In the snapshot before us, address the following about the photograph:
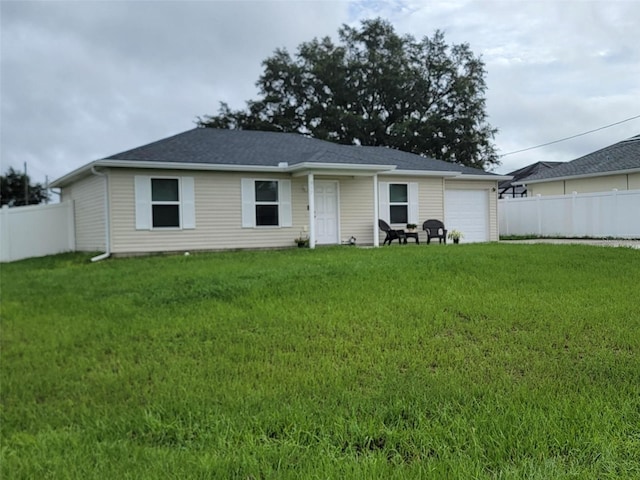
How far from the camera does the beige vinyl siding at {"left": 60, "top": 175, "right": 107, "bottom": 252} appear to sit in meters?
13.3

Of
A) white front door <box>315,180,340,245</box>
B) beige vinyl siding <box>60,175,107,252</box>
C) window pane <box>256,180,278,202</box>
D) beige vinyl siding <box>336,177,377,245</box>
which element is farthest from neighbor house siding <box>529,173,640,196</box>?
beige vinyl siding <box>60,175,107,252</box>

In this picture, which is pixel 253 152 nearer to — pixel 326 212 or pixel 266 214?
pixel 266 214

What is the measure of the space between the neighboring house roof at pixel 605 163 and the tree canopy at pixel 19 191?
20.5 metres

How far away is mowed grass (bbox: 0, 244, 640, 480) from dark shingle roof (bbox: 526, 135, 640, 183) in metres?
14.0

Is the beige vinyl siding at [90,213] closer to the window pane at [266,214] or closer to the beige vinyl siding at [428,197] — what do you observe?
the window pane at [266,214]

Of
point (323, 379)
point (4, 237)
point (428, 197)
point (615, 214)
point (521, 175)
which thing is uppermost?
point (521, 175)

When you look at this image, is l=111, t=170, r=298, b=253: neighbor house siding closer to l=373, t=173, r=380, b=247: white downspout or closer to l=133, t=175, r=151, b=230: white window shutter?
l=133, t=175, r=151, b=230: white window shutter

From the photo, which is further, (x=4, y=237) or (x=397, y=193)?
(x=397, y=193)

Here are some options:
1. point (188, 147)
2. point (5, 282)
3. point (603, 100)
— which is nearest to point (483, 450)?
point (5, 282)

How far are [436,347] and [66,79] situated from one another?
6342 mm

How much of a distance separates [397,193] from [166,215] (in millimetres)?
7460

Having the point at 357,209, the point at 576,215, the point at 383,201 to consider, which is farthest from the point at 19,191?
the point at 576,215

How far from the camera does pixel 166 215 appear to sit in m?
13.3

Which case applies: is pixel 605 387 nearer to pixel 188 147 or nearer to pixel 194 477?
pixel 194 477
